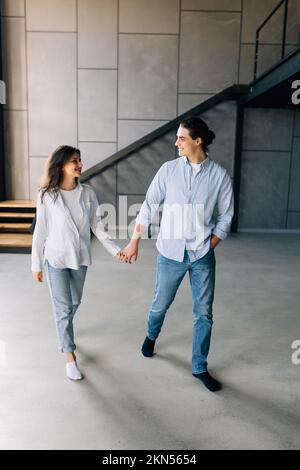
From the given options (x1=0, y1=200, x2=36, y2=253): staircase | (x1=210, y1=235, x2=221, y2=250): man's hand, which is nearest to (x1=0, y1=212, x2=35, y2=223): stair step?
(x1=0, y1=200, x2=36, y2=253): staircase

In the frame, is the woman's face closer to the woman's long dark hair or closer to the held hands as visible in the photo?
the woman's long dark hair

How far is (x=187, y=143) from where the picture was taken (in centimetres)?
237

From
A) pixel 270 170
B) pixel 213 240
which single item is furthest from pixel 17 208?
pixel 213 240

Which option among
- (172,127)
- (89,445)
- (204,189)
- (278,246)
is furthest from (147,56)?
(89,445)

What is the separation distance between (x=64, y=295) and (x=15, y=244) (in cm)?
358

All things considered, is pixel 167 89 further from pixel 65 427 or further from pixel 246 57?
pixel 65 427

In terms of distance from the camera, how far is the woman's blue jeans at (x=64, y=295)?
2.44 m

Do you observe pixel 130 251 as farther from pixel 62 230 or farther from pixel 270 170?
pixel 270 170

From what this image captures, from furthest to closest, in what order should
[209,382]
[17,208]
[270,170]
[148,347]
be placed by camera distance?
1. [270,170]
2. [17,208]
3. [148,347]
4. [209,382]

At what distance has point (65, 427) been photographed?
2.07m

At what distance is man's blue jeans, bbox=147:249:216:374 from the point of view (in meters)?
2.42

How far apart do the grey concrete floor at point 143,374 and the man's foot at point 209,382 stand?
1.5 inches

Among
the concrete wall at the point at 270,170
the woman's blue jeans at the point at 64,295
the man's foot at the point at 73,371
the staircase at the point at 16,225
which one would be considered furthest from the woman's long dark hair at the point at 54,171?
the concrete wall at the point at 270,170

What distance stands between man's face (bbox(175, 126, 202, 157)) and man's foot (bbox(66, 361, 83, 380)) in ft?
4.64
